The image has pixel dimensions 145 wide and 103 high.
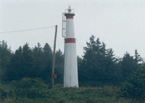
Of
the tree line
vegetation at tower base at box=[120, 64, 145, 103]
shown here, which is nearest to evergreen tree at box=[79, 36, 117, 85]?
the tree line

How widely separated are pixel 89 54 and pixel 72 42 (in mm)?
20084

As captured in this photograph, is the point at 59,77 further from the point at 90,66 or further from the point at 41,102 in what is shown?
the point at 41,102

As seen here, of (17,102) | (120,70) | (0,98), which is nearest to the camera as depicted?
(17,102)

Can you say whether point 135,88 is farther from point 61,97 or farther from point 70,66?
point 70,66

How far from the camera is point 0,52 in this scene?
50.1m

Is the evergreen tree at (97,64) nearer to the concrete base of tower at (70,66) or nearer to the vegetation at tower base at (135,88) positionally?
the concrete base of tower at (70,66)

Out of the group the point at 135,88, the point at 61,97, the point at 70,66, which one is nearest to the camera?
the point at 135,88

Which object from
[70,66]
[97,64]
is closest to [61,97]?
[70,66]

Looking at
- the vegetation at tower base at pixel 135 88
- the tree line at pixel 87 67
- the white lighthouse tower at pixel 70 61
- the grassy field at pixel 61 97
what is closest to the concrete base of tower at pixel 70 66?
the white lighthouse tower at pixel 70 61

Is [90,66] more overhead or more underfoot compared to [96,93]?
more overhead

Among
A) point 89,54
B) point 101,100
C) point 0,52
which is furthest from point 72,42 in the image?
point 0,52

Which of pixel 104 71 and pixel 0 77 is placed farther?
pixel 104 71

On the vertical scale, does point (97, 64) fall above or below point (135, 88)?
above

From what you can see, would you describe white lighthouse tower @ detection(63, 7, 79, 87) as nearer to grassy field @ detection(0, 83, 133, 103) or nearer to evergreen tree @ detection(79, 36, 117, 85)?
grassy field @ detection(0, 83, 133, 103)
